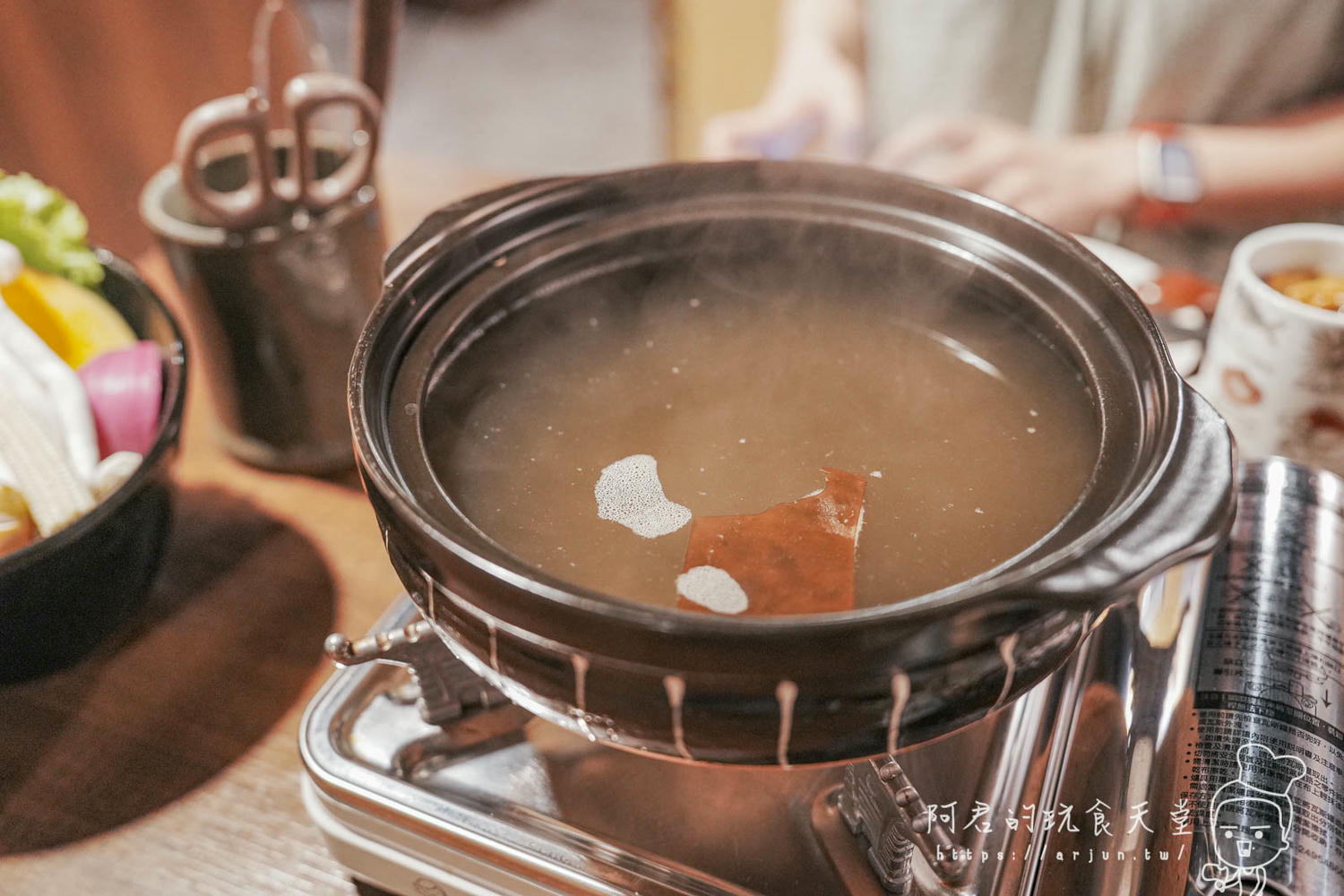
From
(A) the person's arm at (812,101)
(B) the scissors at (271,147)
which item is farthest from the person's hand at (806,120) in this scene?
(B) the scissors at (271,147)

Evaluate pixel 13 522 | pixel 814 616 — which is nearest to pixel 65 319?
pixel 13 522

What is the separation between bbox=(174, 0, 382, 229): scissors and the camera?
117cm

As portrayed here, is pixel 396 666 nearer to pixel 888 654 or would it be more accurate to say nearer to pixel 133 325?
pixel 888 654

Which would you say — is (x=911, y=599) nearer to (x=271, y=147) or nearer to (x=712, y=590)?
(x=712, y=590)

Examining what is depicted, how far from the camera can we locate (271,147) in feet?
4.05

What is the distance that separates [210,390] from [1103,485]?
1147mm

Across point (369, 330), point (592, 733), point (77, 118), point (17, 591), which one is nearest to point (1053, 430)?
point (592, 733)

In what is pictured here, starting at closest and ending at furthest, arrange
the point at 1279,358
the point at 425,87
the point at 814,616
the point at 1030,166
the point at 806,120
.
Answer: the point at 814,616
the point at 1279,358
the point at 1030,166
the point at 806,120
the point at 425,87

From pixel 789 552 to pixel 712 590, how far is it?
2.8 inches

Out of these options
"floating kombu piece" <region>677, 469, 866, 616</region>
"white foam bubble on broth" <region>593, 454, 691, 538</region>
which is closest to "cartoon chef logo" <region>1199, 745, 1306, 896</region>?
"floating kombu piece" <region>677, 469, 866, 616</region>

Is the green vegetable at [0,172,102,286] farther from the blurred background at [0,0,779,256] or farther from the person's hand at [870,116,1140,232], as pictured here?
the person's hand at [870,116,1140,232]

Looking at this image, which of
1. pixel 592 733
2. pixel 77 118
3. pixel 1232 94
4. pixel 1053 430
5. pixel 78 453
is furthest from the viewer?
pixel 77 118

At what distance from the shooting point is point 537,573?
2.07ft

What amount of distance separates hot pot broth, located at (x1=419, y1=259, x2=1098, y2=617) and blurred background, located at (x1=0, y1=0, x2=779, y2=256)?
77cm
